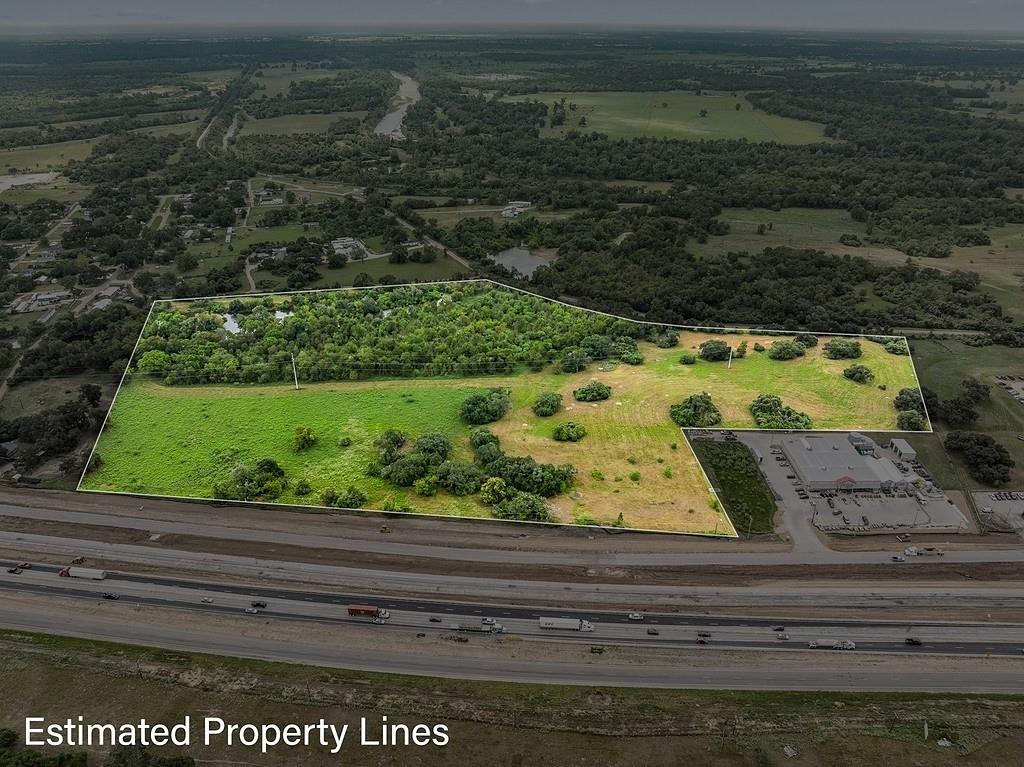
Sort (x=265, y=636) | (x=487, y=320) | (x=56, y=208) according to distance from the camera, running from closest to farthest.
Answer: (x=265, y=636), (x=487, y=320), (x=56, y=208)

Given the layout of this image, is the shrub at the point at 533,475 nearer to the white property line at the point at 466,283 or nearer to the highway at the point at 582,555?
the white property line at the point at 466,283

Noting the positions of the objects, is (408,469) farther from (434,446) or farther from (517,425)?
(517,425)

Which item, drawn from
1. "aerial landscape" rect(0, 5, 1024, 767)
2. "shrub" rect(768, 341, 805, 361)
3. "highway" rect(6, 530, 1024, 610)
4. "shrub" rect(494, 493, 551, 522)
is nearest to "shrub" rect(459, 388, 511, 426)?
"aerial landscape" rect(0, 5, 1024, 767)

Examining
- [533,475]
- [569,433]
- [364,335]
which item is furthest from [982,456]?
[364,335]

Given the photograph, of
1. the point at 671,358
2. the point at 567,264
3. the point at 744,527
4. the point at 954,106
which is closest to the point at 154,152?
the point at 567,264

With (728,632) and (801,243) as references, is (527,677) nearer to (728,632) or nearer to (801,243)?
(728,632)

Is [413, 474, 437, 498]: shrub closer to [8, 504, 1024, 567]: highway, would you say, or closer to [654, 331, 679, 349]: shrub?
[8, 504, 1024, 567]: highway
